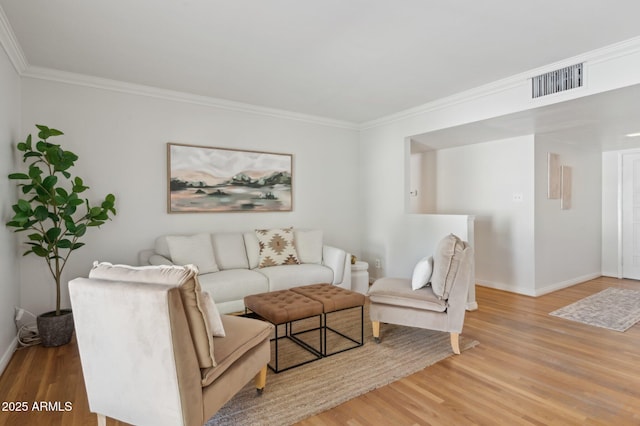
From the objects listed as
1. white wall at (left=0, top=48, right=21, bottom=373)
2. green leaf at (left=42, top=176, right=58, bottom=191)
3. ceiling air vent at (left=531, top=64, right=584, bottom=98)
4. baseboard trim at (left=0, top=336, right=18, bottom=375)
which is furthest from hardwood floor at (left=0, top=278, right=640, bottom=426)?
ceiling air vent at (left=531, top=64, right=584, bottom=98)

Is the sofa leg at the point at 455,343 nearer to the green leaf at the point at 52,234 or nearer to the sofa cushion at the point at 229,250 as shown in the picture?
the sofa cushion at the point at 229,250

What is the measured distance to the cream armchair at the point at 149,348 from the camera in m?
1.52

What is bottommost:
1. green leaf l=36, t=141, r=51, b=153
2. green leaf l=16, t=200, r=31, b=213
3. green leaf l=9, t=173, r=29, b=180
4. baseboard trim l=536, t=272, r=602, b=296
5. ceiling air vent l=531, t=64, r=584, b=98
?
baseboard trim l=536, t=272, r=602, b=296

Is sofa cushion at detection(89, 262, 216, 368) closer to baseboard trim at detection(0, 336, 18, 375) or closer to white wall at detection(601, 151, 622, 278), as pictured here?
baseboard trim at detection(0, 336, 18, 375)

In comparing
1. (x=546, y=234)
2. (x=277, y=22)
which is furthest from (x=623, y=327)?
(x=277, y=22)

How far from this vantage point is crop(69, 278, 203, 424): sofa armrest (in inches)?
59.5

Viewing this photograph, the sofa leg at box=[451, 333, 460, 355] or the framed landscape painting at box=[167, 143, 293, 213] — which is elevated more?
the framed landscape painting at box=[167, 143, 293, 213]

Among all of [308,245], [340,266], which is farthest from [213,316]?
[308,245]

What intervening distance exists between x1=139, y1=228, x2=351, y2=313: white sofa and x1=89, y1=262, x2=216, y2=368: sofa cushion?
1786 mm

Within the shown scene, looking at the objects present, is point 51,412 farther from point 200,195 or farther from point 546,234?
point 546,234

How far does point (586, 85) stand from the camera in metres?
3.03

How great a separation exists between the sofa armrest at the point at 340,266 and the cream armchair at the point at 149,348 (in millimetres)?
2481

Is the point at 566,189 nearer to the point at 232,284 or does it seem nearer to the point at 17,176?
A: the point at 232,284

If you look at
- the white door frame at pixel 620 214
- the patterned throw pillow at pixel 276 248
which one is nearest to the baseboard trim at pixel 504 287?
the white door frame at pixel 620 214
